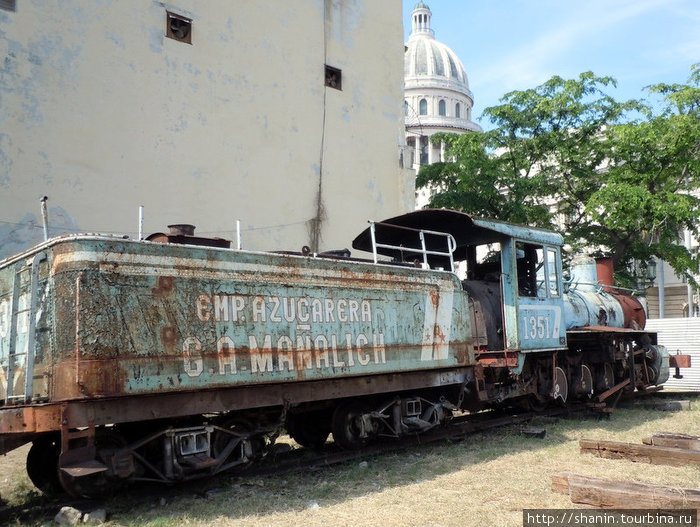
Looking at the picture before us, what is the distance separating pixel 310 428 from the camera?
8.74m

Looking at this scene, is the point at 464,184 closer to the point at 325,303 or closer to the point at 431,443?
the point at 431,443

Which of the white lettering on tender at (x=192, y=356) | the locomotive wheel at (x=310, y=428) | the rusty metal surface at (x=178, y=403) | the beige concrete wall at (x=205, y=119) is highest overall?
the beige concrete wall at (x=205, y=119)

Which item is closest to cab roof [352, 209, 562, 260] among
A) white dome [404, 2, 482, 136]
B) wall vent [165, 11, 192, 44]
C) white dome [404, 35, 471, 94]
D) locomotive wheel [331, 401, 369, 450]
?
locomotive wheel [331, 401, 369, 450]

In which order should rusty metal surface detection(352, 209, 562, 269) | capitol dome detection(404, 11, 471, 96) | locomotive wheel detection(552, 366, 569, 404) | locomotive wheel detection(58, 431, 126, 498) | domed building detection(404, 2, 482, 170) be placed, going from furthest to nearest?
1. capitol dome detection(404, 11, 471, 96)
2. domed building detection(404, 2, 482, 170)
3. locomotive wheel detection(552, 366, 569, 404)
4. rusty metal surface detection(352, 209, 562, 269)
5. locomotive wheel detection(58, 431, 126, 498)

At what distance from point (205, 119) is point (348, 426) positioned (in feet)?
30.2

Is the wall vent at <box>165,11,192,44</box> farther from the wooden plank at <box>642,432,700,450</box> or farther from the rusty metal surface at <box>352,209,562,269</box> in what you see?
the wooden plank at <box>642,432,700,450</box>

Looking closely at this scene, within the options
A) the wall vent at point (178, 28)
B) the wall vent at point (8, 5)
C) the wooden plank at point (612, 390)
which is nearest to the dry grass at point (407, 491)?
the wooden plank at point (612, 390)

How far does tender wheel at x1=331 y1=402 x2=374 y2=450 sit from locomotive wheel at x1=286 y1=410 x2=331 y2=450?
297mm

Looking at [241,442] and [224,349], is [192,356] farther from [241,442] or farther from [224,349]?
[241,442]

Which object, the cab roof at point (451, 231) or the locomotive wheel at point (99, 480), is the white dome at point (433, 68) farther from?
the locomotive wheel at point (99, 480)

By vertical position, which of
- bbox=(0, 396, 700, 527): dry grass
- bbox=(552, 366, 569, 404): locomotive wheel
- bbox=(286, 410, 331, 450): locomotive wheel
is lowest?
bbox=(0, 396, 700, 527): dry grass

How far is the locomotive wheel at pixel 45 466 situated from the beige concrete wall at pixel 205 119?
6.43 meters

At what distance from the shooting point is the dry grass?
19.0ft

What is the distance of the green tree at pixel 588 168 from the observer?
19.8m
